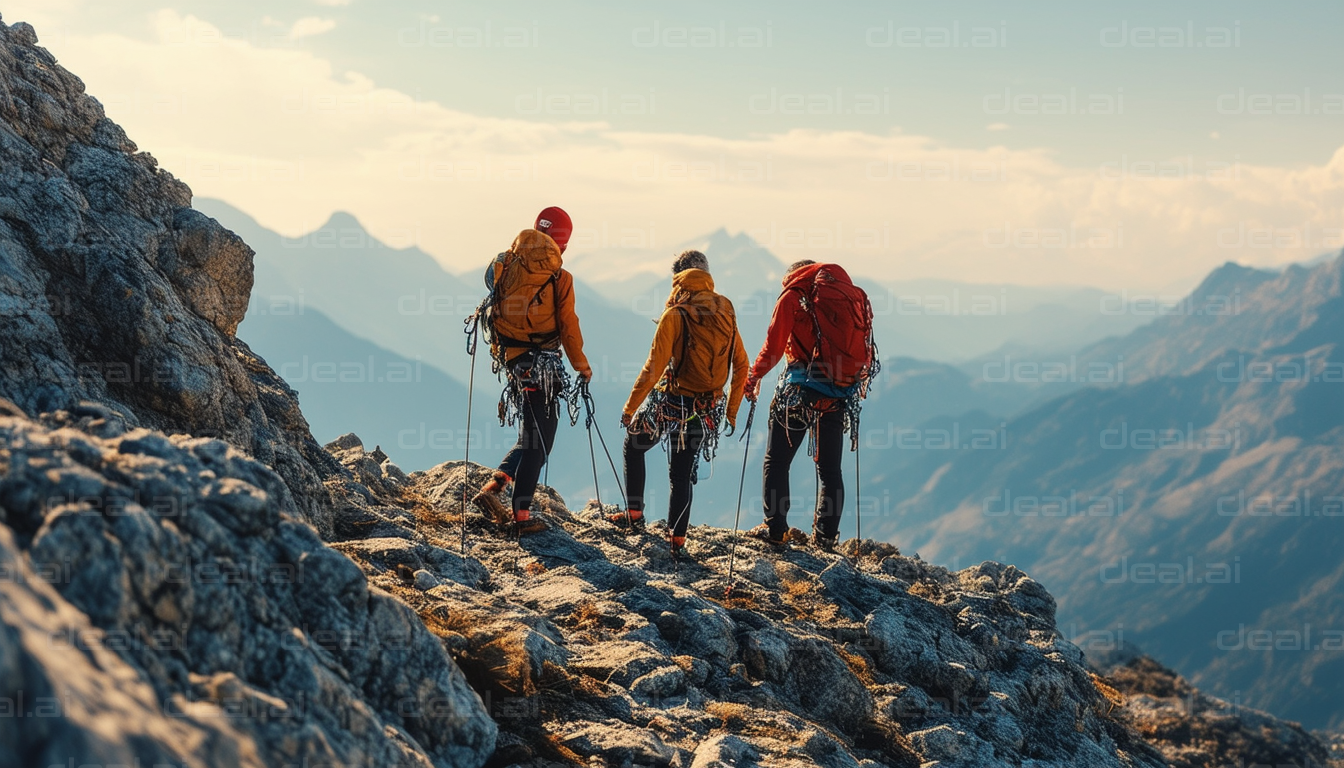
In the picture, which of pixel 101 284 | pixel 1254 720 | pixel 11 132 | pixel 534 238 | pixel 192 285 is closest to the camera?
pixel 101 284

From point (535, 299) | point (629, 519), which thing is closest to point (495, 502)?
point (629, 519)

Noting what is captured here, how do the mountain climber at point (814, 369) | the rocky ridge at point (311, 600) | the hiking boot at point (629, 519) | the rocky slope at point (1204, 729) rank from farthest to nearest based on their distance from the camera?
the rocky slope at point (1204, 729) → the hiking boot at point (629, 519) → the mountain climber at point (814, 369) → the rocky ridge at point (311, 600)

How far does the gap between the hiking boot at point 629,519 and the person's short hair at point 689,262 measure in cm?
388

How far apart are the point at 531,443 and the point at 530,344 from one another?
1.34m

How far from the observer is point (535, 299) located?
42.1 feet

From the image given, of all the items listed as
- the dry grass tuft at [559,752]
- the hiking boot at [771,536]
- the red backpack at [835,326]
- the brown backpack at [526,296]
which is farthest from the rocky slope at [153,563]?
the red backpack at [835,326]

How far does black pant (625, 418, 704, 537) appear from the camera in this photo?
1383 cm

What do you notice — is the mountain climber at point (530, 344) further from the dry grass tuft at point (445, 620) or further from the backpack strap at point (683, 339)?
the dry grass tuft at point (445, 620)

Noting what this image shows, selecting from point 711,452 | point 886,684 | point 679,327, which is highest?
point 679,327

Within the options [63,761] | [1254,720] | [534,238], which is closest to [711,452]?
[534,238]

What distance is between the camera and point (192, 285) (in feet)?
38.5

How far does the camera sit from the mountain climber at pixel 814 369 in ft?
46.8

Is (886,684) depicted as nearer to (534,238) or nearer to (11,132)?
(534,238)

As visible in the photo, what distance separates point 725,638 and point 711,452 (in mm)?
4142
